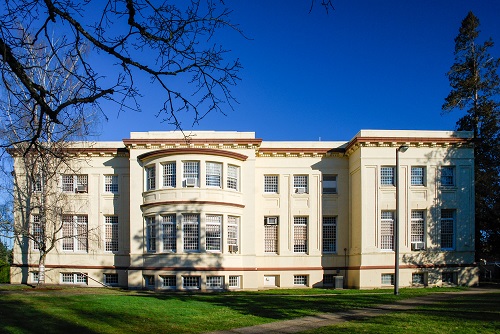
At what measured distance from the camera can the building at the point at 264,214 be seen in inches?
1053

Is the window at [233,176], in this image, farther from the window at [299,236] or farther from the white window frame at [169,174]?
the window at [299,236]

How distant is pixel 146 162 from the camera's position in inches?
1097

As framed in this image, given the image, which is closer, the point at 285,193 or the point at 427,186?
the point at 427,186

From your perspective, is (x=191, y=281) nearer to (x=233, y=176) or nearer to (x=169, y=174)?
(x=169, y=174)

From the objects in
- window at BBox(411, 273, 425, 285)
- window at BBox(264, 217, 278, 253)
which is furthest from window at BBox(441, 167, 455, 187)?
window at BBox(264, 217, 278, 253)

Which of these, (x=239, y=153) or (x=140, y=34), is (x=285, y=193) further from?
(x=140, y=34)

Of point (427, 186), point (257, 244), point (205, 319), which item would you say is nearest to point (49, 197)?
point (257, 244)

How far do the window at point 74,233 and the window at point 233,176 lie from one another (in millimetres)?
9169

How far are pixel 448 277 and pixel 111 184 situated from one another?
1991cm

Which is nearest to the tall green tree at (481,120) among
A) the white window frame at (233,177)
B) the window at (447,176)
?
the window at (447,176)

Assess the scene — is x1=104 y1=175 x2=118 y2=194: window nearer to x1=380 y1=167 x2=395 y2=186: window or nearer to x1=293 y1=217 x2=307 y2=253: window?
x1=293 y1=217 x2=307 y2=253: window

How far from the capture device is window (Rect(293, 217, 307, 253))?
2995 cm

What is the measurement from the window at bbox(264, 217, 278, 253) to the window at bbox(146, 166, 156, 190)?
275 inches

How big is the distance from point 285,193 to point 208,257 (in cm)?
648
